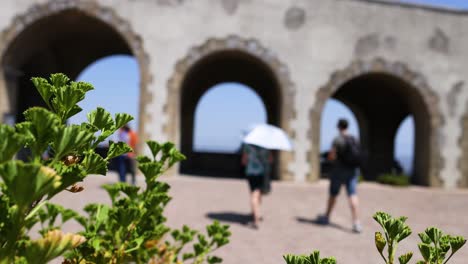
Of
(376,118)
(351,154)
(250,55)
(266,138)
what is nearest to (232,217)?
(266,138)

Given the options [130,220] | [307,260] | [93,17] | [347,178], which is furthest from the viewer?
[93,17]

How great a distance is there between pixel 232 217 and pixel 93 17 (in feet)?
25.2

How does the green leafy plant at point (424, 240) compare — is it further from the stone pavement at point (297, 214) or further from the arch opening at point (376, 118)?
the arch opening at point (376, 118)

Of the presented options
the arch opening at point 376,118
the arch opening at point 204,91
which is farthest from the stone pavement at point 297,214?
the arch opening at point 376,118

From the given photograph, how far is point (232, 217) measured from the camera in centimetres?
644

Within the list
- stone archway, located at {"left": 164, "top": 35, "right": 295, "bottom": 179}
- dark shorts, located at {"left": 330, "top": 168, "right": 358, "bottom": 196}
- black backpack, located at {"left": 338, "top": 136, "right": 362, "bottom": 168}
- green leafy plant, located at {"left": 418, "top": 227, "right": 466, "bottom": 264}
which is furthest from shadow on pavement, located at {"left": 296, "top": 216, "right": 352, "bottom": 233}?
stone archway, located at {"left": 164, "top": 35, "right": 295, "bottom": 179}

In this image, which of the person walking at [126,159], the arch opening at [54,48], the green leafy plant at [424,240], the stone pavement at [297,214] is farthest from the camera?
the arch opening at [54,48]

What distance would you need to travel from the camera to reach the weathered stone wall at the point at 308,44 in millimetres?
11289

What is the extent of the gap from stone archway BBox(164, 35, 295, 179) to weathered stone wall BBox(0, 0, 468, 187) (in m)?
0.06

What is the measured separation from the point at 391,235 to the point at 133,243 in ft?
4.28

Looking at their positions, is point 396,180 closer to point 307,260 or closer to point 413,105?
point 413,105

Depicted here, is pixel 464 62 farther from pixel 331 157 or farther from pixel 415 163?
pixel 331 157

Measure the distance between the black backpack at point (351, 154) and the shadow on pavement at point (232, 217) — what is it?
1713mm

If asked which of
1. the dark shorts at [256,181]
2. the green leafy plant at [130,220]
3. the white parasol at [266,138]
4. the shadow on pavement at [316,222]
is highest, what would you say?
the white parasol at [266,138]
